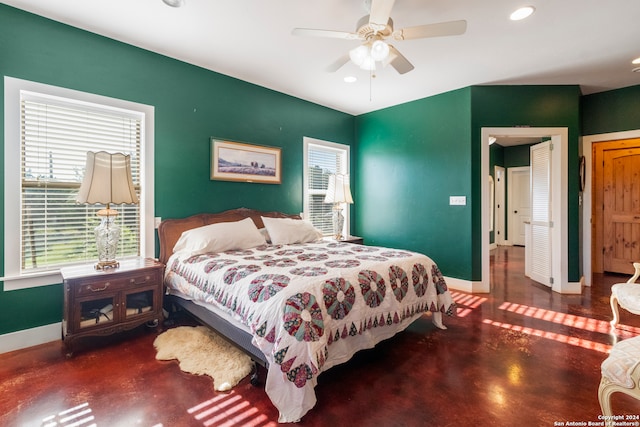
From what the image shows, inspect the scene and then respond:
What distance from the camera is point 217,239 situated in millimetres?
2916

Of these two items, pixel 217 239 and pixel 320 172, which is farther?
pixel 320 172

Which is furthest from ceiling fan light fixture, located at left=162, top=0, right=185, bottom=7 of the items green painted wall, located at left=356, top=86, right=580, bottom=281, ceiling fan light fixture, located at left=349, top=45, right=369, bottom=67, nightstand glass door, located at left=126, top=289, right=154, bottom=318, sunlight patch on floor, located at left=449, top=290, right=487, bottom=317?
sunlight patch on floor, located at left=449, top=290, right=487, bottom=317

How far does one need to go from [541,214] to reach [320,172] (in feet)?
11.0

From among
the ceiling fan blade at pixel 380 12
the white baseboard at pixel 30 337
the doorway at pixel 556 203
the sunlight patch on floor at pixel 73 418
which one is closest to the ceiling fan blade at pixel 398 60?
the ceiling fan blade at pixel 380 12

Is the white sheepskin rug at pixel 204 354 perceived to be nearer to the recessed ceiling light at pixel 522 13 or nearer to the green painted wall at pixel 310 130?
the green painted wall at pixel 310 130

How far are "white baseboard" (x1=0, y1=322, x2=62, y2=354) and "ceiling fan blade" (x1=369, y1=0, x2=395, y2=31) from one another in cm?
355

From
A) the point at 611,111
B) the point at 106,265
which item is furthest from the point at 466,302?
the point at 106,265

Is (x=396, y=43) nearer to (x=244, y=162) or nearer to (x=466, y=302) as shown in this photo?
(x=244, y=162)

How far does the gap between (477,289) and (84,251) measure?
455 centimetres

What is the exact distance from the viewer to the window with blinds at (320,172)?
4.69 meters

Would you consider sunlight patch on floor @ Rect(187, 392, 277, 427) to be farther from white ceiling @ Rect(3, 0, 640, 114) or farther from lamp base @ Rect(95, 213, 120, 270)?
white ceiling @ Rect(3, 0, 640, 114)

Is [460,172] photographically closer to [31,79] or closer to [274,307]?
[274,307]

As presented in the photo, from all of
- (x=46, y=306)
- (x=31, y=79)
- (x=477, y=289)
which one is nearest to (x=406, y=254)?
(x=477, y=289)

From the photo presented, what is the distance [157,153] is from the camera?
312 centimetres
